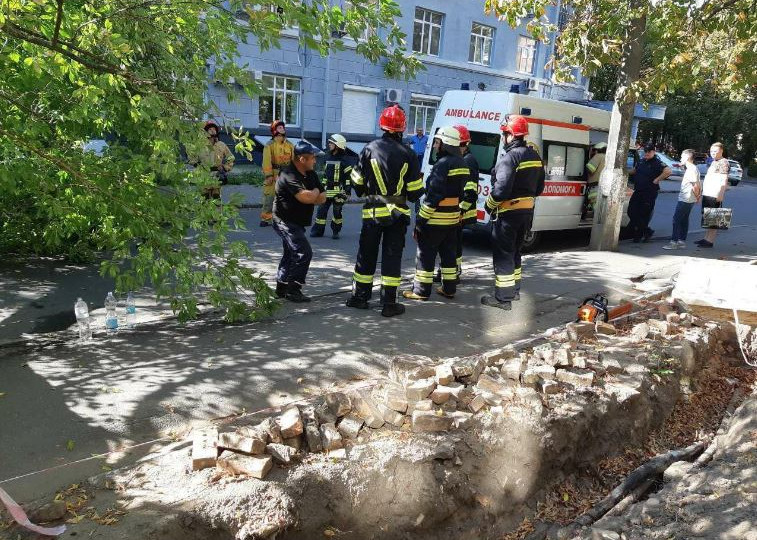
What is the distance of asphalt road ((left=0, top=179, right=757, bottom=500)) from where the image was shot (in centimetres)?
358

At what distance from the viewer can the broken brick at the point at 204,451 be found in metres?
3.11

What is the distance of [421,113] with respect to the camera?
23.4 m

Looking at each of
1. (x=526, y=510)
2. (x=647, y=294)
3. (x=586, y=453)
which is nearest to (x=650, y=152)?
(x=647, y=294)

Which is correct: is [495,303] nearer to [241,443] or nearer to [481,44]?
[241,443]

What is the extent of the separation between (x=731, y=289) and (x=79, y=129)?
A: 250 inches

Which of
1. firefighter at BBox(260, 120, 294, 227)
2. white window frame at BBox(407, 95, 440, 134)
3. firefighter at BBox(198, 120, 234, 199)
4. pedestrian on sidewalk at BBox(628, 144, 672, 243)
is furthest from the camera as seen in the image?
white window frame at BBox(407, 95, 440, 134)

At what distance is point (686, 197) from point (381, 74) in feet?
42.7

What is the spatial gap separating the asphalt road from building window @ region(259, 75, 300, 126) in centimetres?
1226

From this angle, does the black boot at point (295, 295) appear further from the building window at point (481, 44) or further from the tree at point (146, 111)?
the building window at point (481, 44)

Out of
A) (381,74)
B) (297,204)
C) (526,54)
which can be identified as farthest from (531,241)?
(526,54)

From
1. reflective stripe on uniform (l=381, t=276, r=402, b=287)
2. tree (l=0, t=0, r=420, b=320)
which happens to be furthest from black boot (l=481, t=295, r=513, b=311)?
tree (l=0, t=0, r=420, b=320)

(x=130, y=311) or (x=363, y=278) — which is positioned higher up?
(x=363, y=278)

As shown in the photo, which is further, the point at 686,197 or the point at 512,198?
the point at 686,197

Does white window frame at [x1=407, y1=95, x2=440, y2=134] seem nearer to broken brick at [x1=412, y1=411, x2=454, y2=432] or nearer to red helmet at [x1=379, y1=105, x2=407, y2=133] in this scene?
red helmet at [x1=379, y1=105, x2=407, y2=133]
